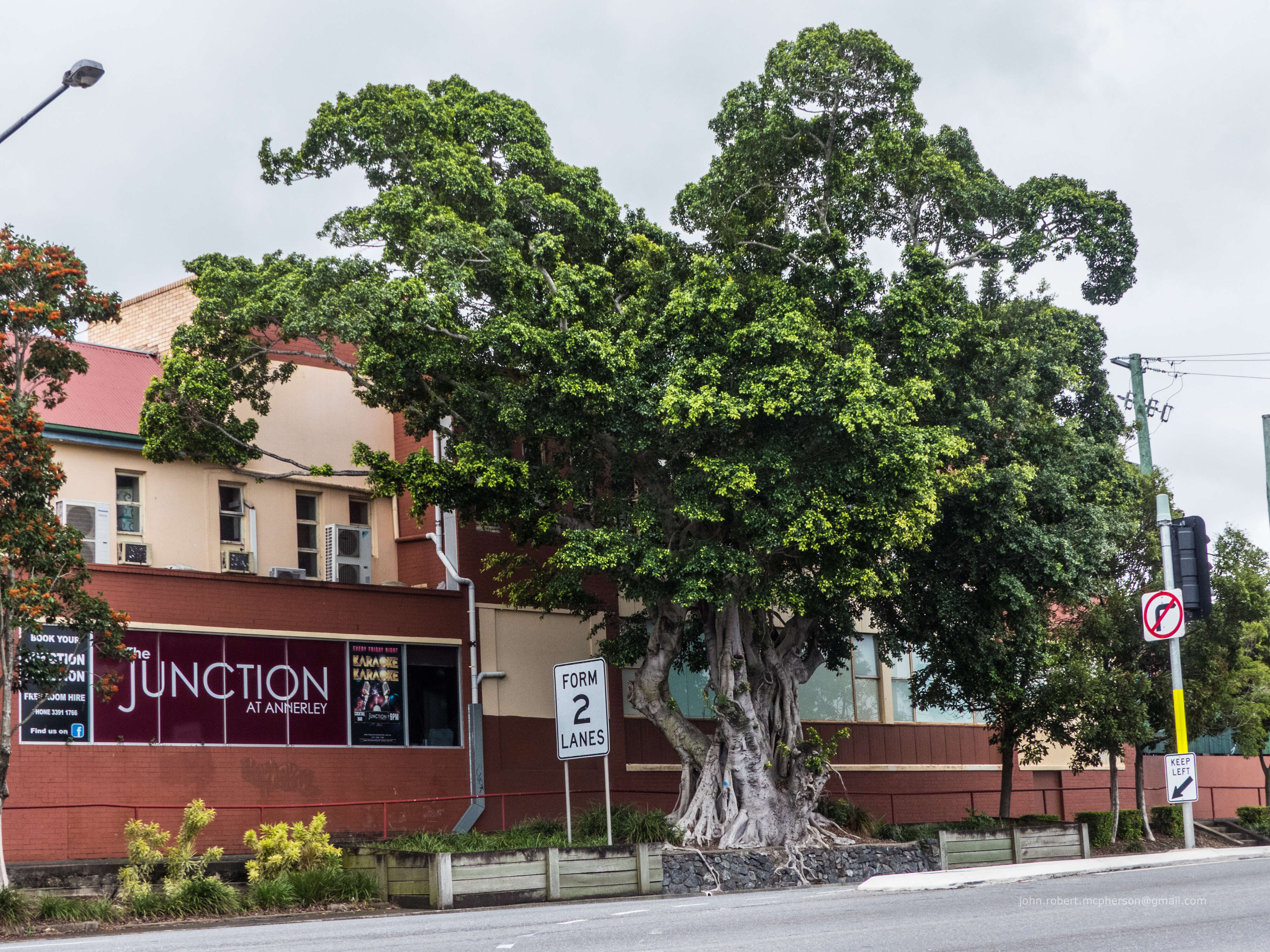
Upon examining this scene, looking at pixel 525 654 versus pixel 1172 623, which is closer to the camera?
pixel 1172 623

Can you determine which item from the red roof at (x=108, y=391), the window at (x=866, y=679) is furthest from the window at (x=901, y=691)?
the red roof at (x=108, y=391)

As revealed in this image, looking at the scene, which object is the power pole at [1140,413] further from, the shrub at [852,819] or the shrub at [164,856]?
the shrub at [164,856]

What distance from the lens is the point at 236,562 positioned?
82.9 feet

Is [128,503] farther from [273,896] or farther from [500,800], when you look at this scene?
[273,896]

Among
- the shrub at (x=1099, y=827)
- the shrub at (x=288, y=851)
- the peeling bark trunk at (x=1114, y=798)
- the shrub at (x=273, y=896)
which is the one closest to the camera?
the shrub at (x=273, y=896)

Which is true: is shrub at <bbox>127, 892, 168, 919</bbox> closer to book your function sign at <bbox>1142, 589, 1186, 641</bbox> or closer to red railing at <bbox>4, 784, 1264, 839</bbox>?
red railing at <bbox>4, 784, 1264, 839</bbox>

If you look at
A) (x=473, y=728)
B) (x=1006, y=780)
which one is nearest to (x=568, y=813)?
(x=473, y=728)

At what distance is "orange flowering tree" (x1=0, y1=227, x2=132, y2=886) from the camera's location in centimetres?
1708

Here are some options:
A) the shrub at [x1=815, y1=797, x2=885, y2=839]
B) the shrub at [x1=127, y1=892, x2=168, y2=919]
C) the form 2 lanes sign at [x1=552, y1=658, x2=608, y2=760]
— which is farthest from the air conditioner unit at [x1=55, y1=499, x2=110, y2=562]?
the shrub at [x1=815, y1=797, x2=885, y2=839]

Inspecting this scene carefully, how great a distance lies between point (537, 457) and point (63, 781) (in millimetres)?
9271

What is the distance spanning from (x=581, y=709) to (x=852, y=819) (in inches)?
365

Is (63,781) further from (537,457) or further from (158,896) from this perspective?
(537,457)

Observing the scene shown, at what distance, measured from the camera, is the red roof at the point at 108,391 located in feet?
79.8

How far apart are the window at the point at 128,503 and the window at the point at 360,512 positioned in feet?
14.8
